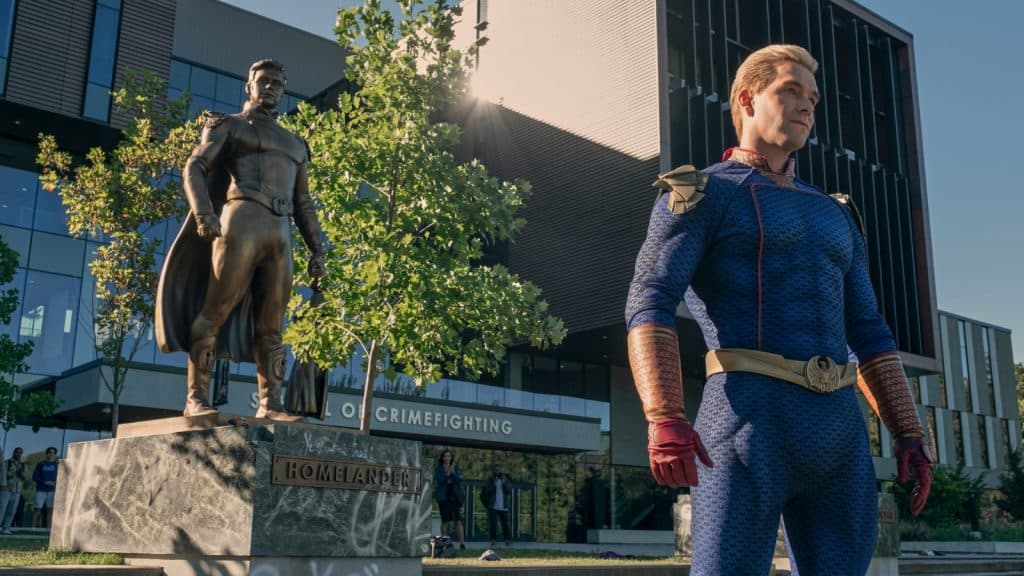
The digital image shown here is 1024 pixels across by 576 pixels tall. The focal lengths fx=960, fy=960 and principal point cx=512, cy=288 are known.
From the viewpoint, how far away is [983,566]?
55.9ft

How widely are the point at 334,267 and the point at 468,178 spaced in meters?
2.18

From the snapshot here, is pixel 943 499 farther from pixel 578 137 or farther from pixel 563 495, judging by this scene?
pixel 578 137

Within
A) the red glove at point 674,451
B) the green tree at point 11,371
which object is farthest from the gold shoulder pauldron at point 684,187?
the green tree at point 11,371

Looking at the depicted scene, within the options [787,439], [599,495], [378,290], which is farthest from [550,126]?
[787,439]

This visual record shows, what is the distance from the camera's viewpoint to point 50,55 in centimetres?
2698

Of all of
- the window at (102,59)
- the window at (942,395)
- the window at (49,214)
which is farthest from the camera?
the window at (942,395)

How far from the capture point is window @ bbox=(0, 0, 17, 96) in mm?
26109

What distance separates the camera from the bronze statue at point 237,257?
6.54m

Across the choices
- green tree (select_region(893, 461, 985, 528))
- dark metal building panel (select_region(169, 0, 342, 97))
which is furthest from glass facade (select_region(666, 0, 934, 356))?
dark metal building panel (select_region(169, 0, 342, 97))

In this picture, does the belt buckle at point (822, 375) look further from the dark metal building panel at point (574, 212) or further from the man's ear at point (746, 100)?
the dark metal building panel at point (574, 212)

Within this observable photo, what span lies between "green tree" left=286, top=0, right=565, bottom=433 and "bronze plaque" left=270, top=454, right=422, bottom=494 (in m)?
5.10

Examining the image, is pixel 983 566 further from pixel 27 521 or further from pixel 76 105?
pixel 76 105

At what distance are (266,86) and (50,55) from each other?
77.2 ft

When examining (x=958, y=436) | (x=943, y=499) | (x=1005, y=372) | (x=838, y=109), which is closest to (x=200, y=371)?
(x=838, y=109)
